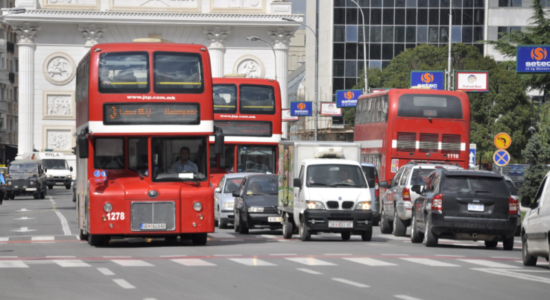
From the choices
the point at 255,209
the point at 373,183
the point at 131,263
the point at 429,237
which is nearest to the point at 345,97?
the point at 373,183

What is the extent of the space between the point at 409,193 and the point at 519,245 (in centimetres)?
287

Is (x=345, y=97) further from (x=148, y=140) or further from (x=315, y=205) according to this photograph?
(x=148, y=140)

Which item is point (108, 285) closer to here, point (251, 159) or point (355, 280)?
point (355, 280)

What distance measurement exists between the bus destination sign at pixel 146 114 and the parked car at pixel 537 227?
6.44 meters

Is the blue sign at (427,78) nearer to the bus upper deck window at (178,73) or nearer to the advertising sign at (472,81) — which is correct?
the advertising sign at (472,81)

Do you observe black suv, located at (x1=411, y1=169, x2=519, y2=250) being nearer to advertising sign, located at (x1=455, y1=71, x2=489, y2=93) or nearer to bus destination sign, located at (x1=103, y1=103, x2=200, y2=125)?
bus destination sign, located at (x1=103, y1=103, x2=200, y2=125)

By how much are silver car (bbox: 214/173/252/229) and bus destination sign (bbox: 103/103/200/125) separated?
29.2ft

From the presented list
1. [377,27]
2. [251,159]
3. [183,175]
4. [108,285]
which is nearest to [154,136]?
[183,175]

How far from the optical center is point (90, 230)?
67.1 ft

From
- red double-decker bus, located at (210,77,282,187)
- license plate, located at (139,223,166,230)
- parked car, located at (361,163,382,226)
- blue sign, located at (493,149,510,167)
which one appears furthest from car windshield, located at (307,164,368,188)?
blue sign, located at (493,149,510,167)

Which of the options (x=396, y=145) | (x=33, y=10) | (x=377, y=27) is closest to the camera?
(x=396, y=145)

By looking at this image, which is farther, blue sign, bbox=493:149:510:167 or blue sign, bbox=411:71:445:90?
blue sign, bbox=411:71:445:90

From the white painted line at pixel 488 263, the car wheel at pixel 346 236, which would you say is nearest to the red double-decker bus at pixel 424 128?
the car wheel at pixel 346 236

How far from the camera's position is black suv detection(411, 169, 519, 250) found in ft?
68.3
